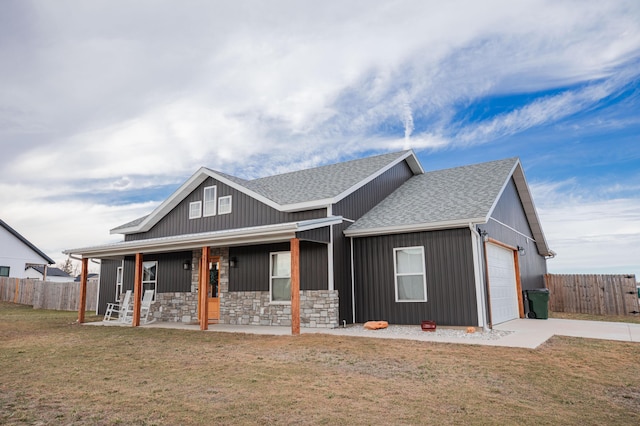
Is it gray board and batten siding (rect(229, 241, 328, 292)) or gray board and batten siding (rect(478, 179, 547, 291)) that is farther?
gray board and batten siding (rect(478, 179, 547, 291))

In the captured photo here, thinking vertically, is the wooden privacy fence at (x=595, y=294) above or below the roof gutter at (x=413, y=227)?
below

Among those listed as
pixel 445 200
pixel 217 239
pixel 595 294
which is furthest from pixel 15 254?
pixel 595 294

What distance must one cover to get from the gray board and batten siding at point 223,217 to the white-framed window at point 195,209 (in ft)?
0.36

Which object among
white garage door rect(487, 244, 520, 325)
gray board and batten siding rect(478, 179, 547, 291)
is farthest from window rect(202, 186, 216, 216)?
white garage door rect(487, 244, 520, 325)

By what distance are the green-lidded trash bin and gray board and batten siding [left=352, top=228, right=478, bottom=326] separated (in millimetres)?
4590

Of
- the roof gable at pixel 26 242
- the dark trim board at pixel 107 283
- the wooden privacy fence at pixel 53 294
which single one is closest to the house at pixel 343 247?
the dark trim board at pixel 107 283

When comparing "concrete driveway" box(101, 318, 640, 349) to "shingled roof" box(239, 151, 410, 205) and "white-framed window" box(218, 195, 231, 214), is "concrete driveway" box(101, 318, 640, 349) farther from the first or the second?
"white-framed window" box(218, 195, 231, 214)

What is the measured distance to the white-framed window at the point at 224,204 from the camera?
13.9m

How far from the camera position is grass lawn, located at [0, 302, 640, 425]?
4.17 metres

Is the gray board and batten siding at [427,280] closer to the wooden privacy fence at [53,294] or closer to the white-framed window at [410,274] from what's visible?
the white-framed window at [410,274]

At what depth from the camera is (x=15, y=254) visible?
28953mm

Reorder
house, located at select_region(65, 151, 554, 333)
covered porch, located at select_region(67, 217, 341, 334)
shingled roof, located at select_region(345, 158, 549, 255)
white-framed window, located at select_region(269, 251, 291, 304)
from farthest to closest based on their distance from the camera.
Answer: white-framed window, located at select_region(269, 251, 291, 304) → shingled roof, located at select_region(345, 158, 549, 255) → house, located at select_region(65, 151, 554, 333) → covered porch, located at select_region(67, 217, 341, 334)

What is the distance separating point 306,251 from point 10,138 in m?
10.9

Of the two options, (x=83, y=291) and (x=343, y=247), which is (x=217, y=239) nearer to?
(x=343, y=247)
